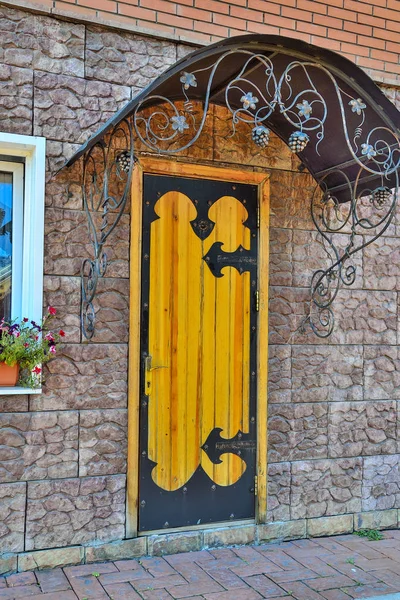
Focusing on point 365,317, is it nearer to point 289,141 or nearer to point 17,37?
point 289,141

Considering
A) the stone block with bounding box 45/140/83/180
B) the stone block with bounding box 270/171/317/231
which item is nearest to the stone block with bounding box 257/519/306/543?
the stone block with bounding box 270/171/317/231

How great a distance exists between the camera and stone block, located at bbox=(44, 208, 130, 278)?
3.89 meters

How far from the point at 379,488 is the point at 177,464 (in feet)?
5.64

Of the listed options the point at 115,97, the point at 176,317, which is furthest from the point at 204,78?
the point at 176,317

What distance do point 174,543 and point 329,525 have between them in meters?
1.25

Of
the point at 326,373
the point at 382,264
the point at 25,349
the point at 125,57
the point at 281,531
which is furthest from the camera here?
the point at 382,264

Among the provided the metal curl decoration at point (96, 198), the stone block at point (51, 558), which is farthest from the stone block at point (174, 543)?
the metal curl decoration at point (96, 198)

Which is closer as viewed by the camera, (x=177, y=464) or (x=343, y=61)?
(x=343, y=61)

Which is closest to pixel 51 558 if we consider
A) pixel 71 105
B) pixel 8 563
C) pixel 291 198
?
pixel 8 563

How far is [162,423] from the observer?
4.20m

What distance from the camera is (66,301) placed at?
393cm

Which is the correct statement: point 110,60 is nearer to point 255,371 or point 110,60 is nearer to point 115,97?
point 115,97

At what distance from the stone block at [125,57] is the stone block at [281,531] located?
3.20 m

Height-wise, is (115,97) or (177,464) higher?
(115,97)
